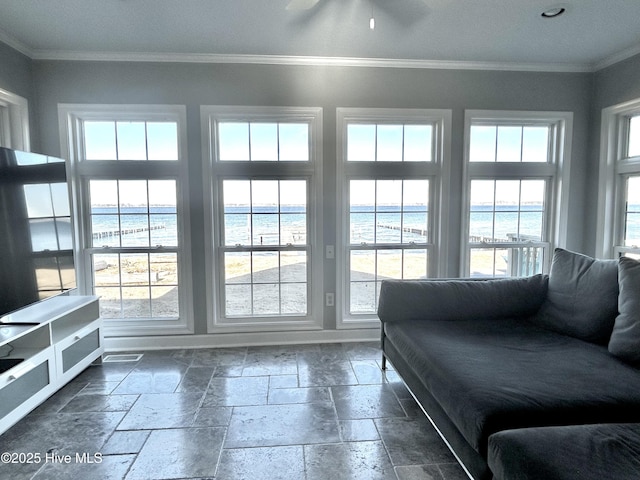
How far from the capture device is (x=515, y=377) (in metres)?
1.66

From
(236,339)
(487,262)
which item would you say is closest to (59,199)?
(236,339)

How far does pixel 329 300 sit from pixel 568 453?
2.38 metres

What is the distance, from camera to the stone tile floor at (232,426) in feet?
5.76

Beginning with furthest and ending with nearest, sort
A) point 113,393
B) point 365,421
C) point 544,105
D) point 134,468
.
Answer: point 544,105, point 113,393, point 365,421, point 134,468

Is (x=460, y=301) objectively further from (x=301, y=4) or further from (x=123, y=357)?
(x=123, y=357)

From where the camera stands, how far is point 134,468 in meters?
1.76

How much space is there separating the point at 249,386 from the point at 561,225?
335 cm

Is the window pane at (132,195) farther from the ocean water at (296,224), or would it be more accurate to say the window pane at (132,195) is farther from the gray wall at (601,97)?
the gray wall at (601,97)

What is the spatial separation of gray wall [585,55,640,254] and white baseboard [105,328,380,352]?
7.90 ft

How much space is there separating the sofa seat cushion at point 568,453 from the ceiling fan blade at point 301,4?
8.57 ft

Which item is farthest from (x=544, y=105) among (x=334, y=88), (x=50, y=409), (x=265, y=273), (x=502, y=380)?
(x=50, y=409)

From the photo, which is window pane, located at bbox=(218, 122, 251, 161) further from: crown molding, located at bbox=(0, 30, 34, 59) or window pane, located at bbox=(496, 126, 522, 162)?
window pane, located at bbox=(496, 126, 522, 162)

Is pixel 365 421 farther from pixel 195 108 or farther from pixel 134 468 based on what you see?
pixel 195 108

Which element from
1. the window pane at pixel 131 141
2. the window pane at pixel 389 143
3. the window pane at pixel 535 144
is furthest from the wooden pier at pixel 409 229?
the window pane at pixel 131 141
